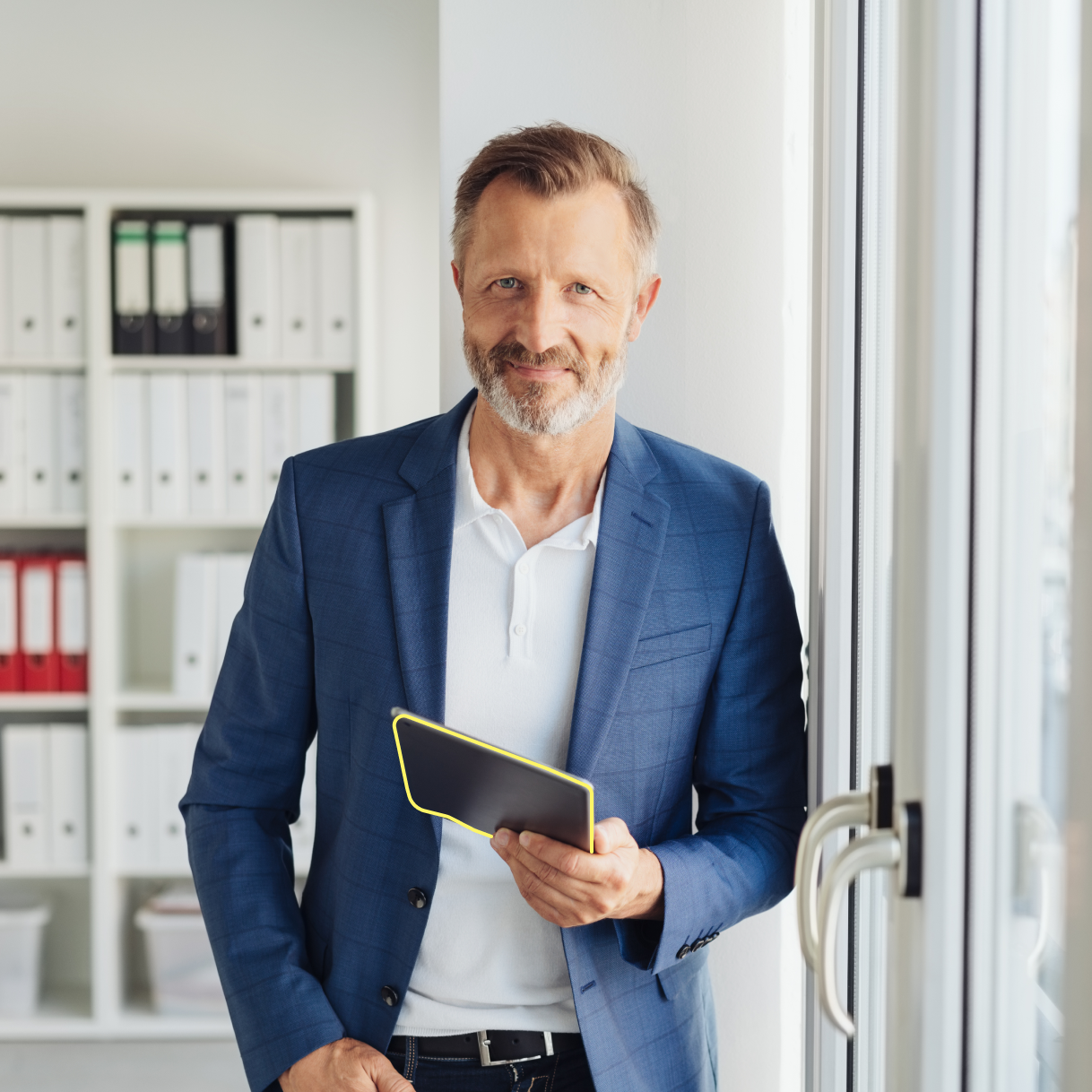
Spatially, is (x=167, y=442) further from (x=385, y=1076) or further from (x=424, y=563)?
(x=385, y=1076)

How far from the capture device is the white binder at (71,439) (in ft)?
9.23

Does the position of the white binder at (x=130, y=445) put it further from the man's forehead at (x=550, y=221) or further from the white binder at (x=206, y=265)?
the man's forehead at (x=550, y=221)

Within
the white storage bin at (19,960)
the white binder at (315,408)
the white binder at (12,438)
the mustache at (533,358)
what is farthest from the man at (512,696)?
the white storage bin at (19,960)

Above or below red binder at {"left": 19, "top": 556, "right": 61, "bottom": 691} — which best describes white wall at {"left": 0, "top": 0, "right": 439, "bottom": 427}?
above

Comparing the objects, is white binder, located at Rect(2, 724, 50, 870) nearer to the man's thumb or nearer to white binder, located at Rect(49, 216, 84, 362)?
white binder, located at Rect(49, 216, 84, 362)

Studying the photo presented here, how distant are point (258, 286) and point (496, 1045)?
2.19 meters

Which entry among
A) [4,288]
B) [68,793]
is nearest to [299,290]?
[4,288]

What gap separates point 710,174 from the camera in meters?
1.37

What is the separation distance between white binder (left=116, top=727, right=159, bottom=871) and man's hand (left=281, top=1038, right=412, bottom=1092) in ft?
6.23

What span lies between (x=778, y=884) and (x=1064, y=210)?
73cm

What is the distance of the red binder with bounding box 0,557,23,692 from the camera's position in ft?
9.21

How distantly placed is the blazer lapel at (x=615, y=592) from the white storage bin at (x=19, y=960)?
96.6 inches

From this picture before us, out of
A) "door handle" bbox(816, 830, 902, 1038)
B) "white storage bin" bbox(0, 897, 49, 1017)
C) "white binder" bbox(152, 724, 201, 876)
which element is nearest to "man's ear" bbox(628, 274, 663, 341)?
"door handle" bbox(816, 830, 902, 1038)

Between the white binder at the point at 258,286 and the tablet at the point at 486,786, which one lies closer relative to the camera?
the tablet at the point at 486,786
